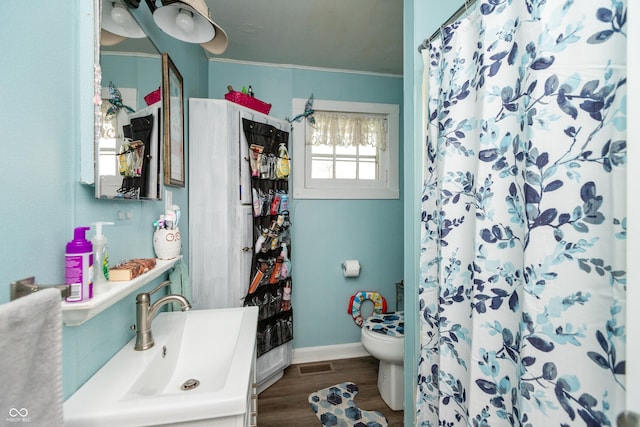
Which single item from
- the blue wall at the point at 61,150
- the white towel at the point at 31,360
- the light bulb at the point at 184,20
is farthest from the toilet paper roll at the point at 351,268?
the white towel at the point at 31,360

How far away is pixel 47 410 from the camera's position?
19.1 inches

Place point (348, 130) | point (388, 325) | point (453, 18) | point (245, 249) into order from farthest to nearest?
point (348, 130) → point (388, 325) → point (245, 249) → point (453, 18)

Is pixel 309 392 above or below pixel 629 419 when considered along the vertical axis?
below

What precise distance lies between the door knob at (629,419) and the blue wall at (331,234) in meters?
2.23

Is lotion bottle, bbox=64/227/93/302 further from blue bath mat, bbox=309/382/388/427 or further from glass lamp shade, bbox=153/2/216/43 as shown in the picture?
blue bath mat, bbox=309/382/388/427

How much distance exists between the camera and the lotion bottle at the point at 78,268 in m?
0.71

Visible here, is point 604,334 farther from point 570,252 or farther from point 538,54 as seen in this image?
point 538,54

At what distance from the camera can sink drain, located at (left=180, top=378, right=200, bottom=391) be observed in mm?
1066

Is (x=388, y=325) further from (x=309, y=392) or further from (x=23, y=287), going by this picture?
(x=23, y=287)

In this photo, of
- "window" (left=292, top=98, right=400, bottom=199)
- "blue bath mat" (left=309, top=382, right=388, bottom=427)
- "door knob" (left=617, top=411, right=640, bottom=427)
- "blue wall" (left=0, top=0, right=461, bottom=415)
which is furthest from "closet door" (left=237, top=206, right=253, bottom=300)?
"door knob" (left=617, top=411, right=640, bottom=427)

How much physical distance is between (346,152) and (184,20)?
1744 mm

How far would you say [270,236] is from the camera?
2.19 metres

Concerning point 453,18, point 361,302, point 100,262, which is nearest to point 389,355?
point 361,302

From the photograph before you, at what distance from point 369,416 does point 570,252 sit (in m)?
1.71
